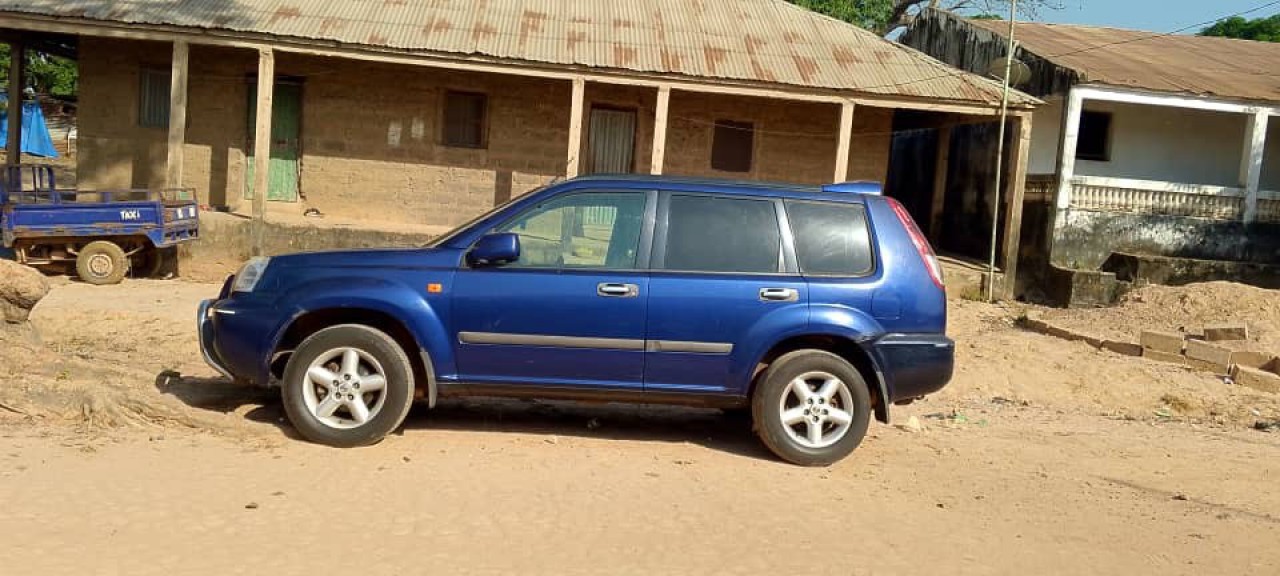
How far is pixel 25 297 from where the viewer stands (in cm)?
739

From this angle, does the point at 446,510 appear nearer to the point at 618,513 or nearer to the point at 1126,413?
the point at 618,513

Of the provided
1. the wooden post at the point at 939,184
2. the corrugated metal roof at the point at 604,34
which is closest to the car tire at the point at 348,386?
the corrugated metal roof at the point at 604,34

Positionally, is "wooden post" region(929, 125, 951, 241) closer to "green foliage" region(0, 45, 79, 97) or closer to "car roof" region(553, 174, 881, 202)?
"car roof" region(553, 174, 881, 202)

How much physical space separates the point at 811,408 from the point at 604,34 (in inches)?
→ 451

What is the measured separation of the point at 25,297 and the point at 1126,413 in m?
8.56

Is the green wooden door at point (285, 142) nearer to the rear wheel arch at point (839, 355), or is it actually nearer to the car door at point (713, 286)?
the car door at point (713, 286)

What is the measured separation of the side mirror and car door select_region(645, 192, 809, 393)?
→ 80 cm

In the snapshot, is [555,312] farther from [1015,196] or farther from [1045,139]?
[1045,139]

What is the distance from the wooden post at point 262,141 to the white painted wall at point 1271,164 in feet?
55.4

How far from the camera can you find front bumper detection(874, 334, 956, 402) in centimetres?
627

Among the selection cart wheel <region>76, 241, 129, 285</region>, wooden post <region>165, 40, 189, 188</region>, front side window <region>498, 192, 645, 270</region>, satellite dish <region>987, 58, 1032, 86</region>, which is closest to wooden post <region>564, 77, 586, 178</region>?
wooden post <region>165, 40, 189, 188</region>

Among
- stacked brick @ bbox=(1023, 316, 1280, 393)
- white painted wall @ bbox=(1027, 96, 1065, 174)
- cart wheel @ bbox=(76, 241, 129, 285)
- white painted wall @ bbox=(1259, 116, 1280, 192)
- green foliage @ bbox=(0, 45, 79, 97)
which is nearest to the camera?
stacked brick @ bbox=(1023, 316, 1280, 393)

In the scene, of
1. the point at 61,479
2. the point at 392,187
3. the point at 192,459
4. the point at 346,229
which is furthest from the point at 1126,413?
the point at 392,187

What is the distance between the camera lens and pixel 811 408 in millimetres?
6305
